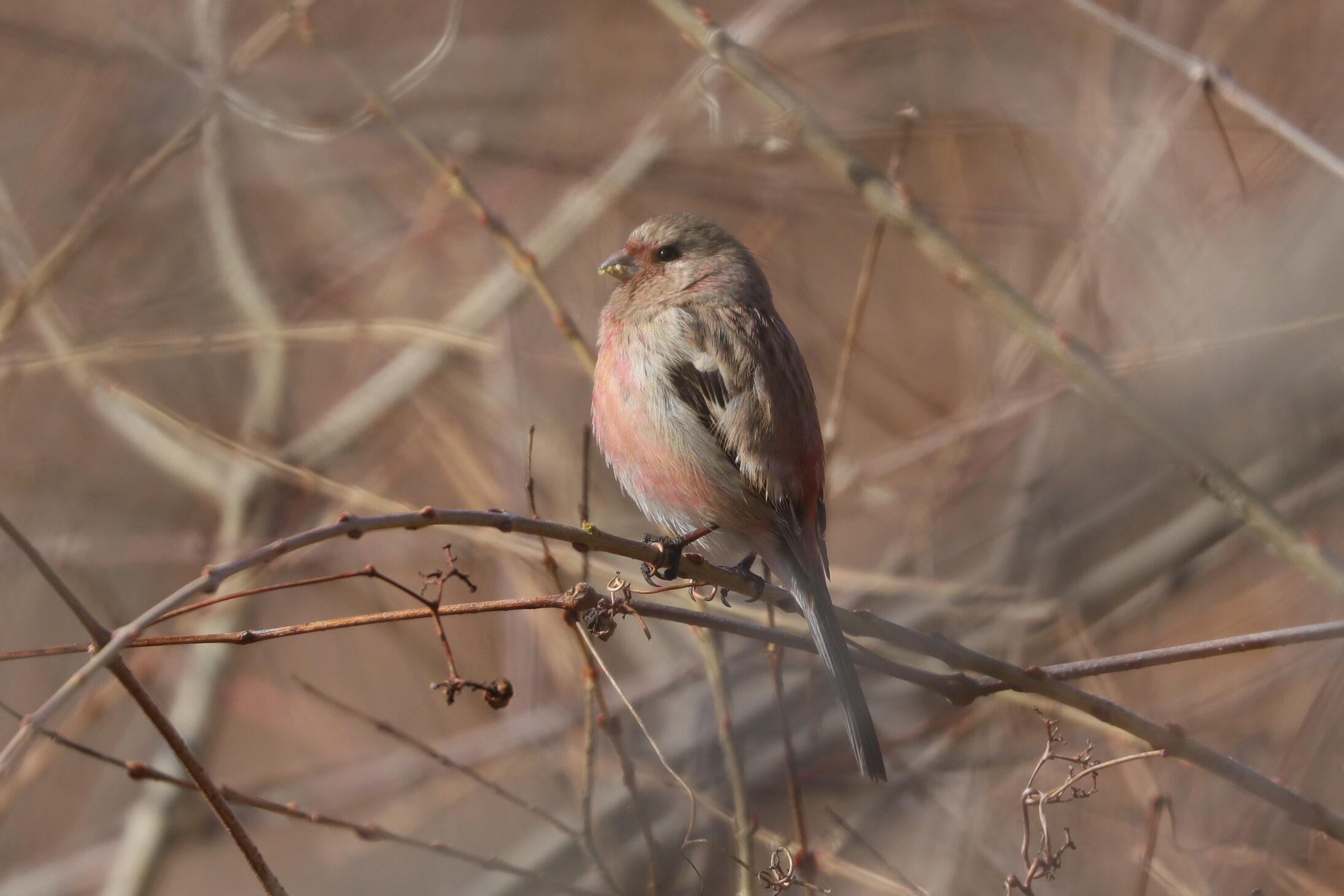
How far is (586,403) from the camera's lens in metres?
5.02

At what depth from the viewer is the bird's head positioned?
3.81m

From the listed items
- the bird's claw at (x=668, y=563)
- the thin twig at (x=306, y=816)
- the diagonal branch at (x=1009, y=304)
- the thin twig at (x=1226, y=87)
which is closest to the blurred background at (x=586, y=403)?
the thin twig at (x=1226, y=87)

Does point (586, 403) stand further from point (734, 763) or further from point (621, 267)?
point (734, 763)

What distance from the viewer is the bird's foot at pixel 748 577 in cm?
297

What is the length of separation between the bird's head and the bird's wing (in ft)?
1.18

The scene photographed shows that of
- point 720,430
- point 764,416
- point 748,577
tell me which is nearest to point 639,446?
point 720,430

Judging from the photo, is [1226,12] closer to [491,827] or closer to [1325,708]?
[1325,708]

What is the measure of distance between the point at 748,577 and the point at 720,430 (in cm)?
43

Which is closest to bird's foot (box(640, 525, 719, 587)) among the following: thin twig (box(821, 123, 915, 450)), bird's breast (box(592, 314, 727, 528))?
bird's breast (box(592, 314, 727, 528))

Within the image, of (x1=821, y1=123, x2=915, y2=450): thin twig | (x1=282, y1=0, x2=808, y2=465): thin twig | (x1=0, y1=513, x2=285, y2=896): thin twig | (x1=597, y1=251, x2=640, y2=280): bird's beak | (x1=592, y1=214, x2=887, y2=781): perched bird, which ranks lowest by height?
(x1=0, y1=513, x2=285, y2=896): thin twig

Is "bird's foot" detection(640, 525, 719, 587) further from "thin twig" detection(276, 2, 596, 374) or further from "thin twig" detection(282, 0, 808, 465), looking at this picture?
"thin twig" detection(282, 0, 808, 465)

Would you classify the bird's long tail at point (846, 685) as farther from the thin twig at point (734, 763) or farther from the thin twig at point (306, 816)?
the thin twig at point (306, 816)

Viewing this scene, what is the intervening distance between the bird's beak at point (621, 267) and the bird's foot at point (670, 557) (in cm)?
105

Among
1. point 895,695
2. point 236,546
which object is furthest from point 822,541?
point 236,546
